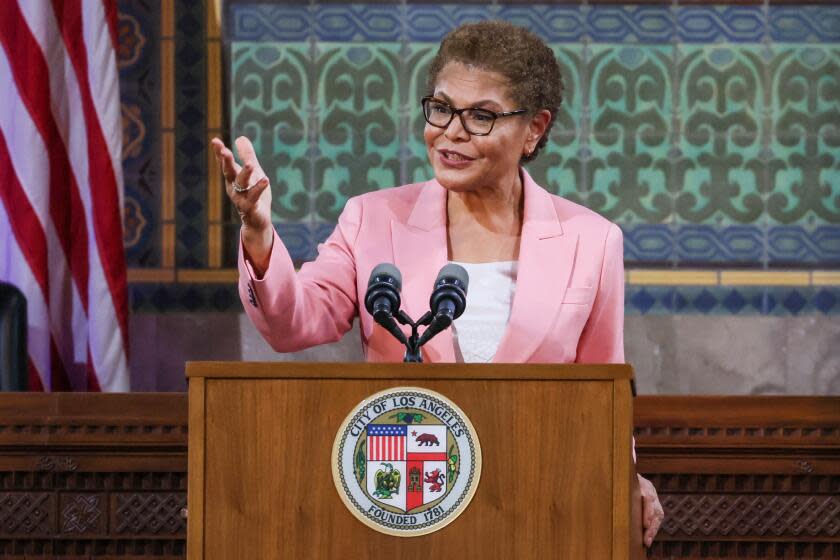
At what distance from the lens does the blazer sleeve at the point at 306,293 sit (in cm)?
255

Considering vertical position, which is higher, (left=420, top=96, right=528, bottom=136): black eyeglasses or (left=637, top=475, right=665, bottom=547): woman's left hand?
(left=420, top=96, right=528, bottom=136): black eyeglasses

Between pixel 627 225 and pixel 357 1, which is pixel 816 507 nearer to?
pixel 627 225

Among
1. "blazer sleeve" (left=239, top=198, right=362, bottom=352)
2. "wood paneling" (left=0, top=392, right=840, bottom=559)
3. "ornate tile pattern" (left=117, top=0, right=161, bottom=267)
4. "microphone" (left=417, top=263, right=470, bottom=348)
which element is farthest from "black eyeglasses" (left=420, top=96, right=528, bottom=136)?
"ornate tile pattern" (left=117, top=0, right=161, bottom=267)

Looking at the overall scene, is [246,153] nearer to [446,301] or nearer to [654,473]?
[446,301]

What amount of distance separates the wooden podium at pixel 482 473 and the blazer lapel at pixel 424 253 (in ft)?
1.77

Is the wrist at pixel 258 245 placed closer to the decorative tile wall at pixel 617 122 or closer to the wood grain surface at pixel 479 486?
the wood grain surface at pixel 479 486

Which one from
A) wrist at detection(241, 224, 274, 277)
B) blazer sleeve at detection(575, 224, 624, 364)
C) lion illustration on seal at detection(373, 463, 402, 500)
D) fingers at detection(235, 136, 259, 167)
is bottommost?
lion illustration on seal at detection(373, 463, 402, 500)

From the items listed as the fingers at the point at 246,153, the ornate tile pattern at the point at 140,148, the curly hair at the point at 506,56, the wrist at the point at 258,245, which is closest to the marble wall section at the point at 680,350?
the ornate tile pattern at the point at 140,148

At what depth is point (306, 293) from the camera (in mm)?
2770

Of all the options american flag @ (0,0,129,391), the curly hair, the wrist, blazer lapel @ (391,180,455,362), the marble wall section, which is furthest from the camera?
the marble wall section

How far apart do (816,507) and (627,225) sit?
4.02 feet

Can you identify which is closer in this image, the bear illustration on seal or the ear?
the bear illustration on seal

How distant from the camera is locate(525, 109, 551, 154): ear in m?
2.97

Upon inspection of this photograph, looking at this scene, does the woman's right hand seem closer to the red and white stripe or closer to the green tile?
the red and white stripe
